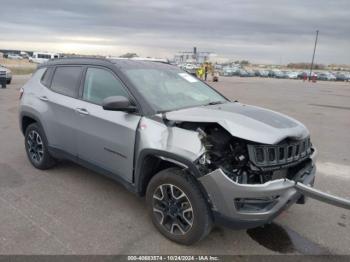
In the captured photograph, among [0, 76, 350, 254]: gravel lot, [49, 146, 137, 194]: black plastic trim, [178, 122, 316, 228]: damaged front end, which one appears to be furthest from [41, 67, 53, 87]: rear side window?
[178, 122, 316, 228]: damaged front end

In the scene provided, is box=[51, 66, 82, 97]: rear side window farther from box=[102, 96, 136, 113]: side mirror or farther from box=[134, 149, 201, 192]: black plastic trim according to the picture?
box=[134, 149, 201, 192]: black plastic trim

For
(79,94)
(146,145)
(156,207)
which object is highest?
(79,94)

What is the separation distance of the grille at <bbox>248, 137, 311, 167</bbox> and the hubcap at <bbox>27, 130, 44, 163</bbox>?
3486 millimetres

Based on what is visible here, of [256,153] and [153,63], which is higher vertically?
[153,63]

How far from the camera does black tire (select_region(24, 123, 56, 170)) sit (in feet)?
18.0

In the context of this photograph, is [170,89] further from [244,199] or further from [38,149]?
[38,149]

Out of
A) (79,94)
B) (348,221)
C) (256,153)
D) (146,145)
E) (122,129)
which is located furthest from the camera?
(79,94)

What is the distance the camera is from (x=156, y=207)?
384 centimetres

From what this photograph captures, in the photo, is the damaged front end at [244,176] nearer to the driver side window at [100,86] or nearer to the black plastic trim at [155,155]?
the black plastic trim at [155,155]

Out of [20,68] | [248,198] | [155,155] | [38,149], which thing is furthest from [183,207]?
[20,68]

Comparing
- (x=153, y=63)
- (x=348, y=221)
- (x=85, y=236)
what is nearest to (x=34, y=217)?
(x=85, y=236)

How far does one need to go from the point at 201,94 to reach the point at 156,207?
1682 millimetres

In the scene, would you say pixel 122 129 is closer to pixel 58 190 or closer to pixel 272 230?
pixel 58 190

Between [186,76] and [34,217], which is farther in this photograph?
[186,76]
